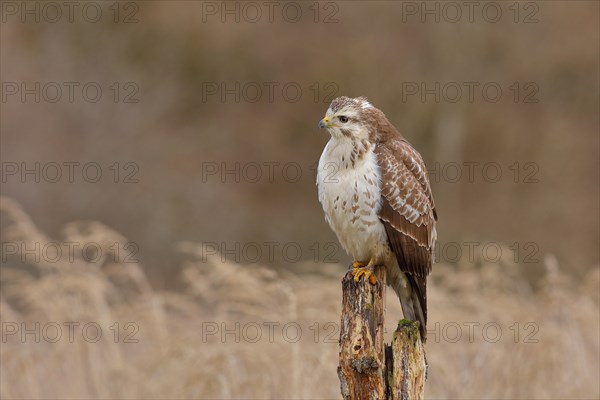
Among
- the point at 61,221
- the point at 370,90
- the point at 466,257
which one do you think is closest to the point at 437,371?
the point at 466,257

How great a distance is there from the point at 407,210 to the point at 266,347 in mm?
1955

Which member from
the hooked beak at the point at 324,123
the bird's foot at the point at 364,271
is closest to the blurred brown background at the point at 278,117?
the bird's foot at the point at 364,271

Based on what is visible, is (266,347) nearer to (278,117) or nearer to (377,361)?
(377,361)

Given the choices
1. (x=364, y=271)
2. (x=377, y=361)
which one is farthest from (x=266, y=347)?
(x=377, y=361)

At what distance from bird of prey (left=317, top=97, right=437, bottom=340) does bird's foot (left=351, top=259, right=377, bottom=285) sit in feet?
0.04

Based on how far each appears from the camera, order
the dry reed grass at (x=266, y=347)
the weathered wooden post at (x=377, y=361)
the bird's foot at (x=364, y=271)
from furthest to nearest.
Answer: the dry reed grass at (x=266, y=347) → the bird's foot at (x=364, y=271) → the weathered wooden post at (x=377, y=361)

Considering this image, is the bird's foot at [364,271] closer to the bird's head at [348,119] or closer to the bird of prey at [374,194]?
the bird of prey at [374,194]

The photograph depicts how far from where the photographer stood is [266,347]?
23.9ft

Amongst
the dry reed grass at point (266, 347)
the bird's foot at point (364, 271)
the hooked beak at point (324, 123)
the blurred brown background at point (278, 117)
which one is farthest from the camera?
the blurred brown background at point (278, 117)

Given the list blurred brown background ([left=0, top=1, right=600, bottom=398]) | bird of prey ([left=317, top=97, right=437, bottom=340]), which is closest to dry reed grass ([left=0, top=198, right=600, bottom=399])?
bird of prey ([left=317, top=97, right=437, bottom=340])

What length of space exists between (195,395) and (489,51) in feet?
45.6

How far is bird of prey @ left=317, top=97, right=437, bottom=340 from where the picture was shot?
576cm

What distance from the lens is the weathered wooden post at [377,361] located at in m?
4.75

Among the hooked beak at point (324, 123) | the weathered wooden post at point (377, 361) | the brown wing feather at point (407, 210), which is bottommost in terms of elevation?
the weathered wooden post at point (377, 361)
